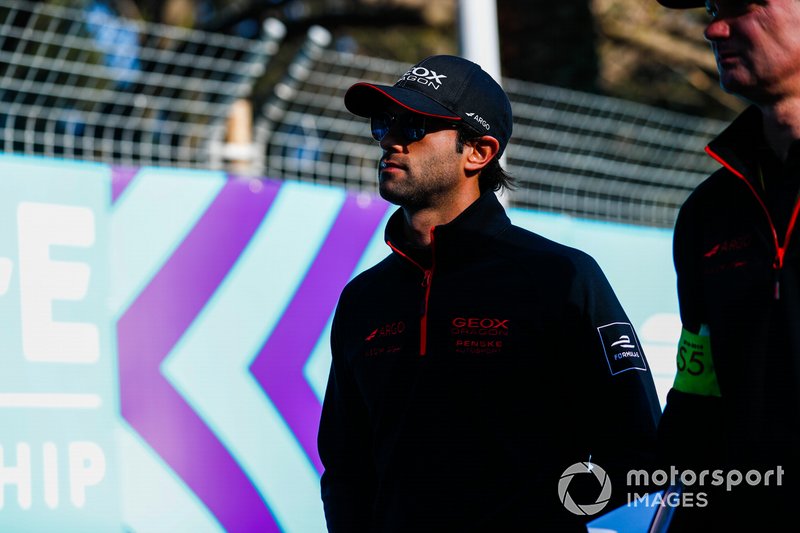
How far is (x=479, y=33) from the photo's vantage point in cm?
579

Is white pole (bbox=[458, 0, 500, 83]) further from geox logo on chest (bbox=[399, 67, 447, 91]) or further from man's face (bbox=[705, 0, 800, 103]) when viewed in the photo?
man's face (bbox=[705, 0, 800, 103])

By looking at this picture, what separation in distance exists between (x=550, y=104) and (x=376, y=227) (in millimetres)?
1881

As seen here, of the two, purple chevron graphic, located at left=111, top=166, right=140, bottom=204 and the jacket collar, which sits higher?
the jacket collar

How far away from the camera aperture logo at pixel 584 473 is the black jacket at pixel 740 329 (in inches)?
17.6

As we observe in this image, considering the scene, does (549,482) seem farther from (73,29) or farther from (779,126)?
(73,29)

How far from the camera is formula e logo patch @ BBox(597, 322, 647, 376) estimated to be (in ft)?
9.76

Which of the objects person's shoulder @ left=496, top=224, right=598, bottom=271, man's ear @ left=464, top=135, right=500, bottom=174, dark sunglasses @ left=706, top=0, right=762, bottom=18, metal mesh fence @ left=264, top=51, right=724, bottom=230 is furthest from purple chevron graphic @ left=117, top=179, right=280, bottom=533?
dark sunglasses @ left=706, top=0, right=762, bottom=18

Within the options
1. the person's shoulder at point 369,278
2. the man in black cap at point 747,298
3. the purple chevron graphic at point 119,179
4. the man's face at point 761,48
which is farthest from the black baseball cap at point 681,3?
the purple chevron graphic at point 119,179

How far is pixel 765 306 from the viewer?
231 cm

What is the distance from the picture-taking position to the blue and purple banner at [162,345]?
423 centimetres

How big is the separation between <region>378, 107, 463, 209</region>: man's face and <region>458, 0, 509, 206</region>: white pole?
2.47 m

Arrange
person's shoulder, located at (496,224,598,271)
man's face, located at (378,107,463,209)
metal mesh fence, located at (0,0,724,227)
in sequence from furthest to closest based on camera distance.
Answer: metal mesh fence, located at (0,0,724,227), man's face, located at (378,107,463,209), person's shoulder, located at (496,224,598,271)

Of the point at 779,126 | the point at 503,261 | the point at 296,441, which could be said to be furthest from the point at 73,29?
the point at 779,126

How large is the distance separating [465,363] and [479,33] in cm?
312
